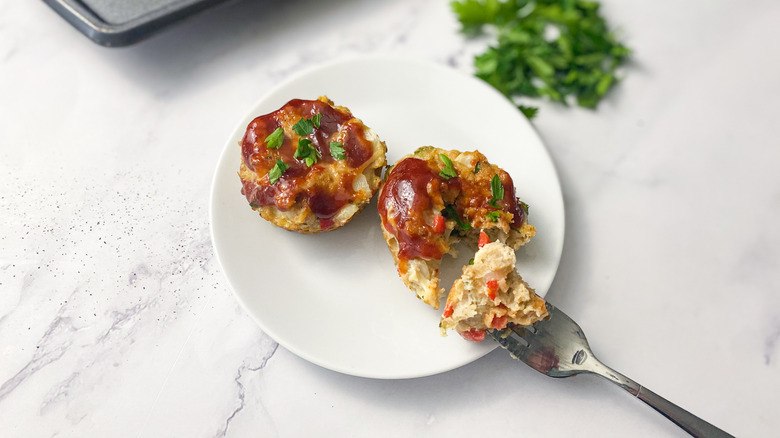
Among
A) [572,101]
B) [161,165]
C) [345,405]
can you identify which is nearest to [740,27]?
[572,101]

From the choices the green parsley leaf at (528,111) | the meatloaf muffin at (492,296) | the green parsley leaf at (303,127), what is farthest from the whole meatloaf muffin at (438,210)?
the green parsley leaf at (528,111)

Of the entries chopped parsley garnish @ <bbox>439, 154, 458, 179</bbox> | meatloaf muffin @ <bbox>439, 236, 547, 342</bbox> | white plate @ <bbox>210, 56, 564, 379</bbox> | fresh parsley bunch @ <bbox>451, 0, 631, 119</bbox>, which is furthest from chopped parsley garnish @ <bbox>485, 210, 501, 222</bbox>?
fresh parsley bunch @ <bbox>451, 0, 631, 119</bbox>

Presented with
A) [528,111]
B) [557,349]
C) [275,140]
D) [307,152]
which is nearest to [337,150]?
[307,152]

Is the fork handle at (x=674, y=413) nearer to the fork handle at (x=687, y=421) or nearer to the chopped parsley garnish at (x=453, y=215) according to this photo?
the fork handle at (x=687, y=421)

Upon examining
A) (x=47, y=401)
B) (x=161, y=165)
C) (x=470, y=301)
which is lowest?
(x=47, y=401)

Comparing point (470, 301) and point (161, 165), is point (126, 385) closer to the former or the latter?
point (161, 165)

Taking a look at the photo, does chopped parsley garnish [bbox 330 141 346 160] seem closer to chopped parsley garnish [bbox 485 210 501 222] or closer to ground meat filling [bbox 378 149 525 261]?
ground meat filling [bbox 378 149 525 261]

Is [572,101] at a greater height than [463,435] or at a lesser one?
greater
